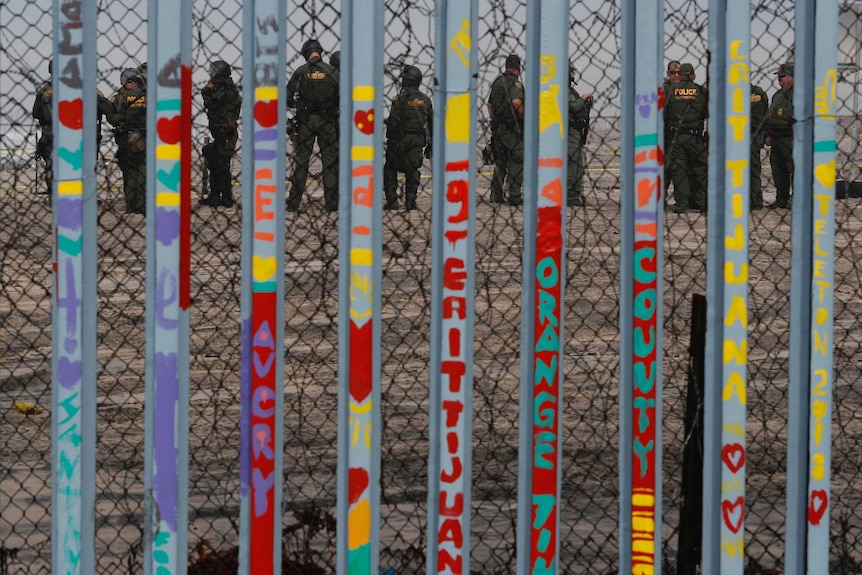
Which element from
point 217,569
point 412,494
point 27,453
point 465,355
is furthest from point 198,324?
point 465,355

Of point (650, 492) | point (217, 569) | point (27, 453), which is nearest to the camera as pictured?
point (650, 492)

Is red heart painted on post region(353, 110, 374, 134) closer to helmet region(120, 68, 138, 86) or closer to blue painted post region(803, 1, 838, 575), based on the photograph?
helmet region(120, 68, 138, 86)

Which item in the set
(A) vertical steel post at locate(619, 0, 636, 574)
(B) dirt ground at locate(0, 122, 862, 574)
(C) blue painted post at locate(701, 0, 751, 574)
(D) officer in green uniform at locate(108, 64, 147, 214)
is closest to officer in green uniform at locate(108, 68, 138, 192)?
(D) officer in green uniform at locate(108, 64, 147, 214)

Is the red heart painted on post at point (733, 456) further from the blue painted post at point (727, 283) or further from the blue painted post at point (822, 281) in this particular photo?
the blue painted post at point (822, 281)

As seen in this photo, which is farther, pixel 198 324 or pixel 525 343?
pixel 198 324

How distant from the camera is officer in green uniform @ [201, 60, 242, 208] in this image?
3646 millimetres

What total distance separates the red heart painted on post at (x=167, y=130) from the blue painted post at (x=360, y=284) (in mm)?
391

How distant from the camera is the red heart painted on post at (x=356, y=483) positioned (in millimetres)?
2953

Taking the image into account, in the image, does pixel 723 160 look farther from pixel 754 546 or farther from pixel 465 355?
pixel 754 546

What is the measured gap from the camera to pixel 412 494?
5.02 m

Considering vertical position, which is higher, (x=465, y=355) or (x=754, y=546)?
(x=465, y=355)

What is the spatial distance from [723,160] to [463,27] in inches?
28.1

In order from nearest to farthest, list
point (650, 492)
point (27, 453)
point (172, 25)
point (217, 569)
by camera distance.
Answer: point (172, 25)
point (650, 492)
point (217, 569)
point (27, 453)

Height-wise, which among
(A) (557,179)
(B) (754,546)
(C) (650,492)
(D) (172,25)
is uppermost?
(D) (172,25)
